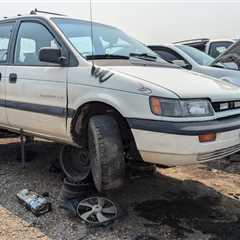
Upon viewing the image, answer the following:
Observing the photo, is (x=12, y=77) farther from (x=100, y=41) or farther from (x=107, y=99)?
(x=107, y=99)

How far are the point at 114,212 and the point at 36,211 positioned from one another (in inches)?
29.5

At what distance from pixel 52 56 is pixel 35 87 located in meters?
0.48

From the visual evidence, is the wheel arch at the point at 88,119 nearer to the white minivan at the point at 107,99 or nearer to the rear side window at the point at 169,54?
the white minivan at the point at 107,99

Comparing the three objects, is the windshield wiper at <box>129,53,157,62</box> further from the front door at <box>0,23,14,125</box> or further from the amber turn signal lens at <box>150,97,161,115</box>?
the front door at <box>0,23,14,125</box>

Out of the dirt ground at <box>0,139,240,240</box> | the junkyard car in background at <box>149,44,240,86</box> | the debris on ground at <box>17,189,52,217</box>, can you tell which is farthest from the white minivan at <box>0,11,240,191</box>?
the junkyard car in background at <box>149,44,240,86</box>

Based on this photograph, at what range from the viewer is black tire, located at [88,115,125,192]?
4289 millimetres

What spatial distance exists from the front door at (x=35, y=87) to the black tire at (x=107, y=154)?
636 mm

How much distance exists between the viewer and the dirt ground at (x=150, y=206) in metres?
4.22

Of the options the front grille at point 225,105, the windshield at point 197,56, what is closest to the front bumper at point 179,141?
the front grille at point 225,105

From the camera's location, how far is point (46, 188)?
17.7 ft

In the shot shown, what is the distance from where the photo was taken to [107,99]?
173 inches

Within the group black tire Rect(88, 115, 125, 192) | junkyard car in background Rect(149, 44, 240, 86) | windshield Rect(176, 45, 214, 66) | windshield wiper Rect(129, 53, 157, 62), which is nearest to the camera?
black tire Rect(88, 115, 125, 192)

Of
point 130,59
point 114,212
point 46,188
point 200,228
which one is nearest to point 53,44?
point 130,59

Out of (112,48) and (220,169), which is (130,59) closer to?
(112,48)
